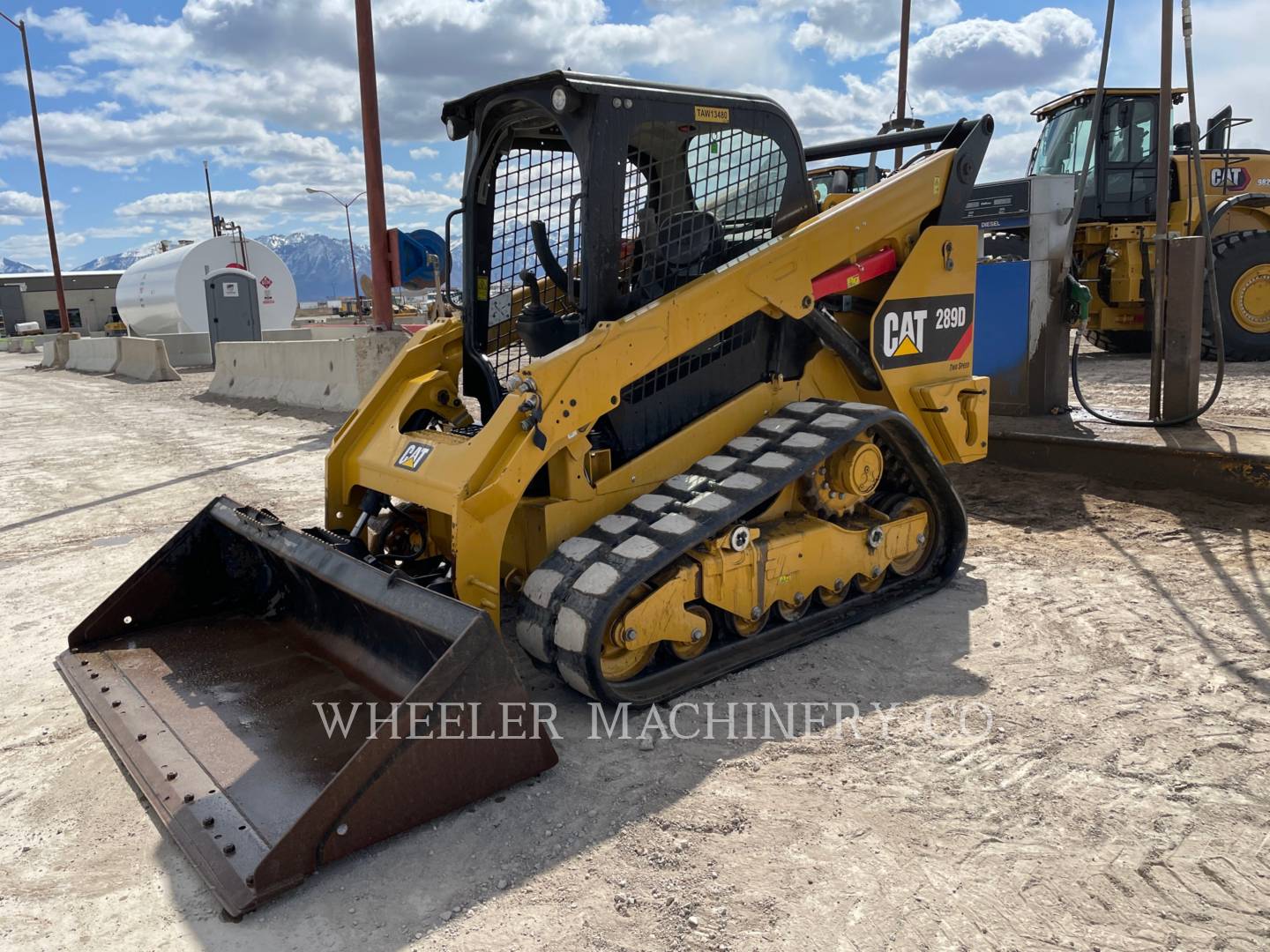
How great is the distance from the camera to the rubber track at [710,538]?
352cm

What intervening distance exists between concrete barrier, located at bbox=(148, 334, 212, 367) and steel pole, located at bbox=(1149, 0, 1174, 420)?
22.8m

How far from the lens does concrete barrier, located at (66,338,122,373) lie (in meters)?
23.2

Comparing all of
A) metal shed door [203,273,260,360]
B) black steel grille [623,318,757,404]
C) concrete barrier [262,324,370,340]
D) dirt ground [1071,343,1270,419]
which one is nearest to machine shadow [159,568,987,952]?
black steel grille [623,318,757,404]

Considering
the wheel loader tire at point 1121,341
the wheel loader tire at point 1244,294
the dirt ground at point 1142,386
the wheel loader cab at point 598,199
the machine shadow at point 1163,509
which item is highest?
the wheel loader cab at point 598,199

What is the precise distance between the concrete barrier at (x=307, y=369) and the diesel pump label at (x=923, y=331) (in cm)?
656

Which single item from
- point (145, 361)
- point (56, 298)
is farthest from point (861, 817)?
point (56, 298)

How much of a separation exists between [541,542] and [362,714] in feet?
3.16

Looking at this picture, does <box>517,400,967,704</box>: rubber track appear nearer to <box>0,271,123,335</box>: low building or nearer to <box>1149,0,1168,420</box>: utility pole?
<box>1149,0,1168,420</box>: utility pole

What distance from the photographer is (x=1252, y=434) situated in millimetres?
6410

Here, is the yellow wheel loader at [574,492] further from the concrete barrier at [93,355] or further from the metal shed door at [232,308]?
the metal shed door at [232,308]

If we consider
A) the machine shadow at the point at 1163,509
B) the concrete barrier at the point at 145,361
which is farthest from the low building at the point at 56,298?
the machine shadow at the point at 1163,509

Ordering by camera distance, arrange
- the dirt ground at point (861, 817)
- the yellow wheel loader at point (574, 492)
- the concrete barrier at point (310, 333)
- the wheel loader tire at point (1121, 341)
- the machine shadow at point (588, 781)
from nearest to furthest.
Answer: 1. the dirt ground at point (861, 817)
2. the machine shadow at point (588, 781)
3. the yellow wheel loader at point (574, 492)
4. the wheel loader tire at point (1121, 341)
5. the concrete barrier at point (310, 333)

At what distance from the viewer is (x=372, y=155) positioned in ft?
33.7

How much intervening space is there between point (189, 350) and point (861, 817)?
25347 mm
